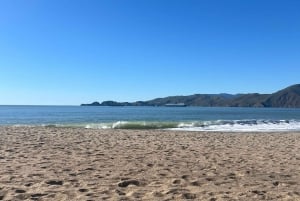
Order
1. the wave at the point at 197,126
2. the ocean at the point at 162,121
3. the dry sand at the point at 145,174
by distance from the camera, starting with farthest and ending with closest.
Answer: the ocean at the point at 162,121 < the wave at the point at 197,126 < the dry sand at the point at 145,174

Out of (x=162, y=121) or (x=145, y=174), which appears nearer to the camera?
(x=145, y=174)

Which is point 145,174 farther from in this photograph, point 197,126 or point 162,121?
point 162,121

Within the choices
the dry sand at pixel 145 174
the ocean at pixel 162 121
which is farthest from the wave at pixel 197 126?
the dry sand at pixel 145 174

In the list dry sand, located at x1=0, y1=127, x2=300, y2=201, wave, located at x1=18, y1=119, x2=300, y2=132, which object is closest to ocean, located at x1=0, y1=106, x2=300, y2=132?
wave, located at x1=18, y1=119, x2=300, y2=132

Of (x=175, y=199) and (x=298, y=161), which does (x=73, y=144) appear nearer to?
(x=298, y=161)

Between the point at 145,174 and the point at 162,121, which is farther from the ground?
the point at 162,121

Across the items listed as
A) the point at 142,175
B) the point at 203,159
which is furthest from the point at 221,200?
the point at 203,159

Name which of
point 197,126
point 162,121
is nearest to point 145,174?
point 197,126

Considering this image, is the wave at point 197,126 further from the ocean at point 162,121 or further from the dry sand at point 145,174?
the dry sand at point 145,174

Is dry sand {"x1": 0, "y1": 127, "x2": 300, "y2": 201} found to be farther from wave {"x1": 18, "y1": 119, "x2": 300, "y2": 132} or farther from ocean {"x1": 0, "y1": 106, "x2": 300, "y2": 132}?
ocean {"x1": 0, "y1": 106, "x2": 300, "y2": 132}

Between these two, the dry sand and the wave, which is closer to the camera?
the dry sand

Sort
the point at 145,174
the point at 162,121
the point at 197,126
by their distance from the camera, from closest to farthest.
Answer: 1. the point at 145,174
2. the point at 197,126
3. the point at 162,121

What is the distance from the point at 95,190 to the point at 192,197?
61.4 inches

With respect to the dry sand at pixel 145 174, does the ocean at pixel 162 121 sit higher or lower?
higher
